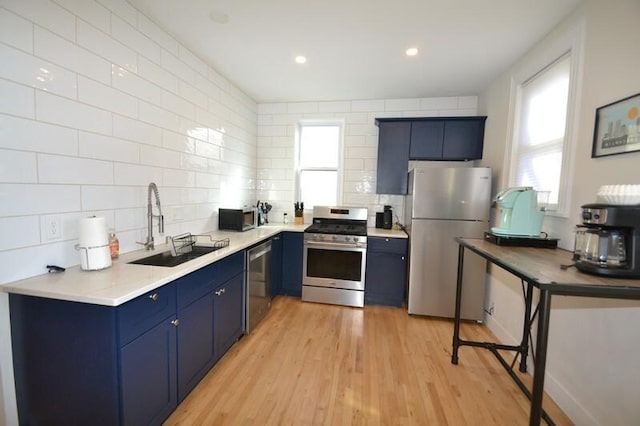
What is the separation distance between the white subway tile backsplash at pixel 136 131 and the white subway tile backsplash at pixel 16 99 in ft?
1.46

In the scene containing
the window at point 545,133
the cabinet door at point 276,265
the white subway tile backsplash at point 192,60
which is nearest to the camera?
the window at point 545,133

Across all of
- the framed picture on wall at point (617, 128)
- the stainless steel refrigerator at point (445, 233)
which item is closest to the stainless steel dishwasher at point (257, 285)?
the stainless steel refrigerator at point (445, 233)

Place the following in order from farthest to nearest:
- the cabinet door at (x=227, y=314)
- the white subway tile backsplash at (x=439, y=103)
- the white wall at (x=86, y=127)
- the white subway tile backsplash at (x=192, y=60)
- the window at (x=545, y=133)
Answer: the white subway tile backsplash at (x=439, y=103), the white subway tile backsplash at (x=192, y=60), the cabinet door at (x=227, y=314), the window at (x=545, y=133), the white wall at (x=86, y=127)

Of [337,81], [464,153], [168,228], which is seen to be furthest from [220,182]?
[464,153]

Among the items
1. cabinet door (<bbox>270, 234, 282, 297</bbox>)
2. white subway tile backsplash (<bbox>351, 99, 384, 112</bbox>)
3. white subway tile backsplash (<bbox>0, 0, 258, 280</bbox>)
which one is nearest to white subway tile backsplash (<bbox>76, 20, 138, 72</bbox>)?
white subway tile backsplash (<bbox>0, 0, 258, 280</bbox>)

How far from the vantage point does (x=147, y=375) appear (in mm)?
1376

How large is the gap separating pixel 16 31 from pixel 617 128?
309cm

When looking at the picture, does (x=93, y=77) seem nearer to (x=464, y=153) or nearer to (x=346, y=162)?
(x=346, y=162)

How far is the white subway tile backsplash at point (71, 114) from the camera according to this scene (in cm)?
139

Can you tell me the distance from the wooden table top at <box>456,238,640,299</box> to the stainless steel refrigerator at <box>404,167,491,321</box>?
1.16m

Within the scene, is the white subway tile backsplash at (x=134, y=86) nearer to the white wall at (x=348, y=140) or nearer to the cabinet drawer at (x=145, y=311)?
the cabinet drawer at (x=145, y=311)

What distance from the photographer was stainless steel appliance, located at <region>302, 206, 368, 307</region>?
3.19 m

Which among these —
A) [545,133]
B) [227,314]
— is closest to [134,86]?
[227,314]

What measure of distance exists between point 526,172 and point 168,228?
3.20 m
